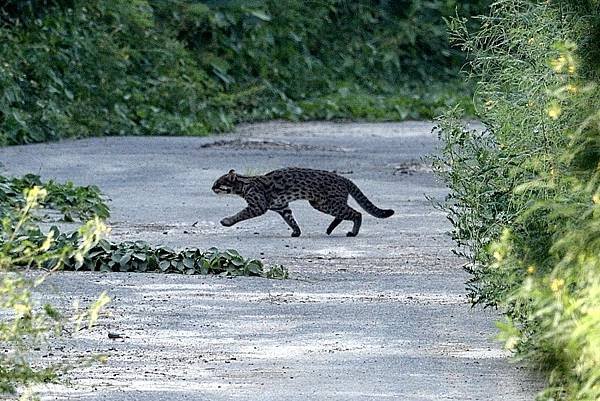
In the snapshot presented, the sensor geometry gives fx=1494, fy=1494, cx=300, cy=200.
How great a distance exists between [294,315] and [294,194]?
4.58m

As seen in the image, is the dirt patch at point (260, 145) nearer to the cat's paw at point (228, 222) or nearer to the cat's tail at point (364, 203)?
the cat's tail at point (364, 203)

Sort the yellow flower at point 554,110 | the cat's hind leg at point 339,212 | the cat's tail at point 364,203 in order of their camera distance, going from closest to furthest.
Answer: the yellow flower at point 554,110 → the cat's hind leg at point 339,212 → the cat's tail at point 364,203

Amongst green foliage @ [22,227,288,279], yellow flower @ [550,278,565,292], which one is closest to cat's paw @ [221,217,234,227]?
green foliage @ [22,227,288,279]

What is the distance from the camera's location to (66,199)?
13820 millimetres

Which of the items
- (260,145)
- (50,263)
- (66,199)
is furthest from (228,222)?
(260,145)

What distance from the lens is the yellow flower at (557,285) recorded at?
19.1 ft

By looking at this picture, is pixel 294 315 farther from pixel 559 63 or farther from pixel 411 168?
pixel 411 168

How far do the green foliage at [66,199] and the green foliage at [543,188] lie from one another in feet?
18.7

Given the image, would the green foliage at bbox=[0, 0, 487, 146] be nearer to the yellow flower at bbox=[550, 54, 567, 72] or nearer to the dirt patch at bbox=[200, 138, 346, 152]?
the dirt patch at bbox=[200, 138, 346, 152]

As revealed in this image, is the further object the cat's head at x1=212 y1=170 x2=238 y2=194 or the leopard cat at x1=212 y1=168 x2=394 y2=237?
the cat's head at x1=212 y1=170 x2=238 y2=194

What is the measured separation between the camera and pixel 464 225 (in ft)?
27.3

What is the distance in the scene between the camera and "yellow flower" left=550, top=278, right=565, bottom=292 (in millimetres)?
5820

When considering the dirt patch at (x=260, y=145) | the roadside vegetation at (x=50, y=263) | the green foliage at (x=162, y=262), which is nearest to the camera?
the roadside vegetation at (x=50, y=263)

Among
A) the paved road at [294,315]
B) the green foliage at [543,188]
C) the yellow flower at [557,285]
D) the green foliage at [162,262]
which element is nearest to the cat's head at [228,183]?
the paved road at [294,315]
